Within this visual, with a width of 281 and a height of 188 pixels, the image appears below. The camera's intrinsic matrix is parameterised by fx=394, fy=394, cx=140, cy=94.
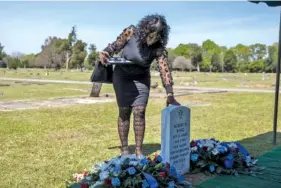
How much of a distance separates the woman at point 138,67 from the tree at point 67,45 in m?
67.5

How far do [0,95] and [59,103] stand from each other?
395cm

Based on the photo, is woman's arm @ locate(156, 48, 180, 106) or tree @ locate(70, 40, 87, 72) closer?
woman's arm @ locate(156, 48, 180, 106)

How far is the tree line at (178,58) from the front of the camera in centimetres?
7262

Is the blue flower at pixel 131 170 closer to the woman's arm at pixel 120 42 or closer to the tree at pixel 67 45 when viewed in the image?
the woman's arm at pixel 120 42

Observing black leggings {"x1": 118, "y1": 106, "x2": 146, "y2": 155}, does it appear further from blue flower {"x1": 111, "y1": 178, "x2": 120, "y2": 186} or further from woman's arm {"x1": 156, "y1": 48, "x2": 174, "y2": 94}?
blue flower {"x1": 111, "y1": 178, "x2": 120, "y2": 186}

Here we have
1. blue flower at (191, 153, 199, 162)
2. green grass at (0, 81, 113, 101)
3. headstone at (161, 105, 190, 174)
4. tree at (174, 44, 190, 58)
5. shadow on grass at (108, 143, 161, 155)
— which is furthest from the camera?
tree at (174, 44, 190, 58)

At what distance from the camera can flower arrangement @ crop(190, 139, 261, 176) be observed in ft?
15.6

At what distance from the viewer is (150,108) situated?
12.5 metres


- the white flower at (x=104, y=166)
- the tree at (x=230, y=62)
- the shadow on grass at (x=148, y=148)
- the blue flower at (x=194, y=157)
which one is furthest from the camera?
the tree at (x=230, y=62)

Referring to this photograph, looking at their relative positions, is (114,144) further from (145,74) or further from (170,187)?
(170,187)

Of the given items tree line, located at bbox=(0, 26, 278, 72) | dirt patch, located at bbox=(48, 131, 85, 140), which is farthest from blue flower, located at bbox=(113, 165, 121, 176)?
tree line, located at bbox=(0, 26, 278, 72)

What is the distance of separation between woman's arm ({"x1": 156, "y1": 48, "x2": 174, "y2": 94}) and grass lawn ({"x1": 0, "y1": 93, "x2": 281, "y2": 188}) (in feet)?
5.03

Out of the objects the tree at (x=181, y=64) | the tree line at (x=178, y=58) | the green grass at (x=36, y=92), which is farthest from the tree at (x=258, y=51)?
the green grass at (x=36, y=92)

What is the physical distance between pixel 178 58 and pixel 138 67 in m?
76.7
